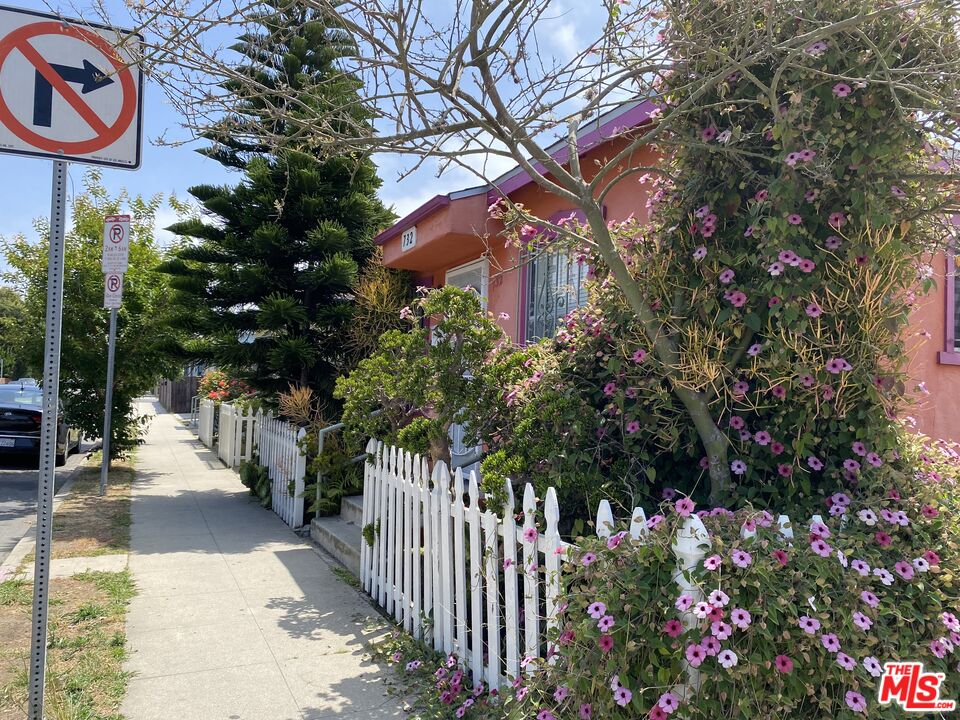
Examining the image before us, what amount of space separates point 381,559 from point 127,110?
11.3 ft

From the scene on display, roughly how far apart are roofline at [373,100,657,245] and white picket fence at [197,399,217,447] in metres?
7.86

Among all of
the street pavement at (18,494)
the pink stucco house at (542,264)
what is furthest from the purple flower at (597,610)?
the street pavement at (18,494)

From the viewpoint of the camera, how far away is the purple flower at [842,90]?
127 inches

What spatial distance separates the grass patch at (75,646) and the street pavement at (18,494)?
4.77 ft

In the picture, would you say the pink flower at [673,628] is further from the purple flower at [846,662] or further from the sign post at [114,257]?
the sign post at [114,257]

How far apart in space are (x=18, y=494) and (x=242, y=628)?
6.90 metres

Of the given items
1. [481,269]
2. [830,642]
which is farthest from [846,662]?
[481,269]

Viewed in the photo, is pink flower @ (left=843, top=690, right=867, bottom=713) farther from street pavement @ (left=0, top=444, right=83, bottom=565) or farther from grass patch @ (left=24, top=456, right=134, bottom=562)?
street pavement @ (left=0, top=444, right=83, bottom=565)

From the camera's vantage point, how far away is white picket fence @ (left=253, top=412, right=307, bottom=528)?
7.93 metres

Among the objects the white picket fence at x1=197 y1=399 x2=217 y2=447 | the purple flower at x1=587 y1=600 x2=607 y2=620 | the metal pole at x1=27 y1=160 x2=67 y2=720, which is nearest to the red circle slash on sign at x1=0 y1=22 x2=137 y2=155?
the metal pole at x1=27 y1=160 x2=67 y2=720

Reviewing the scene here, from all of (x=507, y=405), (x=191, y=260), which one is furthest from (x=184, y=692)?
(x=191, y=260)

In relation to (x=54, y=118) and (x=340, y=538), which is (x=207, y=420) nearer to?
(x=340, y=538)

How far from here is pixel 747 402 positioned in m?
3.47

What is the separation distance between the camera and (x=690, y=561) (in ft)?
8.46
